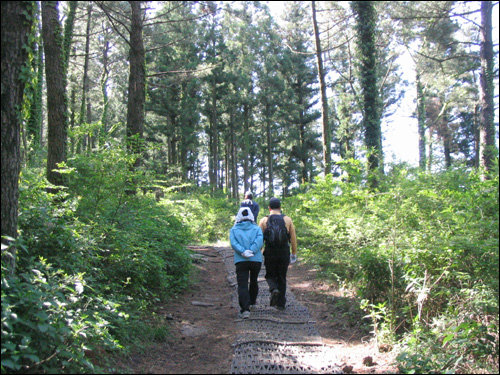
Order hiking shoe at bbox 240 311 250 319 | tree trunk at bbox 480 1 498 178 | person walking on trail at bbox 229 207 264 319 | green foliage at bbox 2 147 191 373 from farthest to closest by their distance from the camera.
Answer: tree trunk at bbox 480 1 498 178, person walking on trail at bbox 229 207 264 319, hiking shoe at bbox 240 311 250 319, green foliage at bbox 2 147 191 373

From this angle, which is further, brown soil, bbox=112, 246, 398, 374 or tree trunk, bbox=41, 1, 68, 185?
tree trunk, bbox=41, 1, 68, 185

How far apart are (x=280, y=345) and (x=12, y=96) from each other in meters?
3.99

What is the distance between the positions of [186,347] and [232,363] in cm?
101

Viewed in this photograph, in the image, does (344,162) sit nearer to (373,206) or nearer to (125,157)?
(373,206)

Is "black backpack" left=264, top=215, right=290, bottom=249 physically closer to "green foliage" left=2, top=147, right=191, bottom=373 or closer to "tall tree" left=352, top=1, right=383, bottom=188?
"green foliage" left=2, top=147, right=191, bottom=373

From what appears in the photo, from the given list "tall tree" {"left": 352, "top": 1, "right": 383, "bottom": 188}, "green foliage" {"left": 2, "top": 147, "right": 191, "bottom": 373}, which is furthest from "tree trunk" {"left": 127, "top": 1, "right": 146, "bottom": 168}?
"tall tree" {"left": 352, "top": 1, "right": 383, "bottom": 188}

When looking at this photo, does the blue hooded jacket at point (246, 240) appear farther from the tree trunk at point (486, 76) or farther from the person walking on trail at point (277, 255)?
A: the tree trunk at point (486, 76)

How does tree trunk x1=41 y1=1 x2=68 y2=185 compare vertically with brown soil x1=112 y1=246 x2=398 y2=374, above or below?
above

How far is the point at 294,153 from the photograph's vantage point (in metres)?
35.1

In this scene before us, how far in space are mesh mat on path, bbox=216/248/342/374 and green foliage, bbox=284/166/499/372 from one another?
825 millimetres

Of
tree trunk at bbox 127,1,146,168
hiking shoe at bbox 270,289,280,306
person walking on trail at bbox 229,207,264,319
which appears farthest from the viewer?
tree trunk at bbox 127,1,146,168

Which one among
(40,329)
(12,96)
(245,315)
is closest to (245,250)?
(245,315)

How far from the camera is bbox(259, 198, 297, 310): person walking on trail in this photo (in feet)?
20.6

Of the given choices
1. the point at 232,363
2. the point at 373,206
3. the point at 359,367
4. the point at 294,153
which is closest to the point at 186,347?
the point at 232,363
